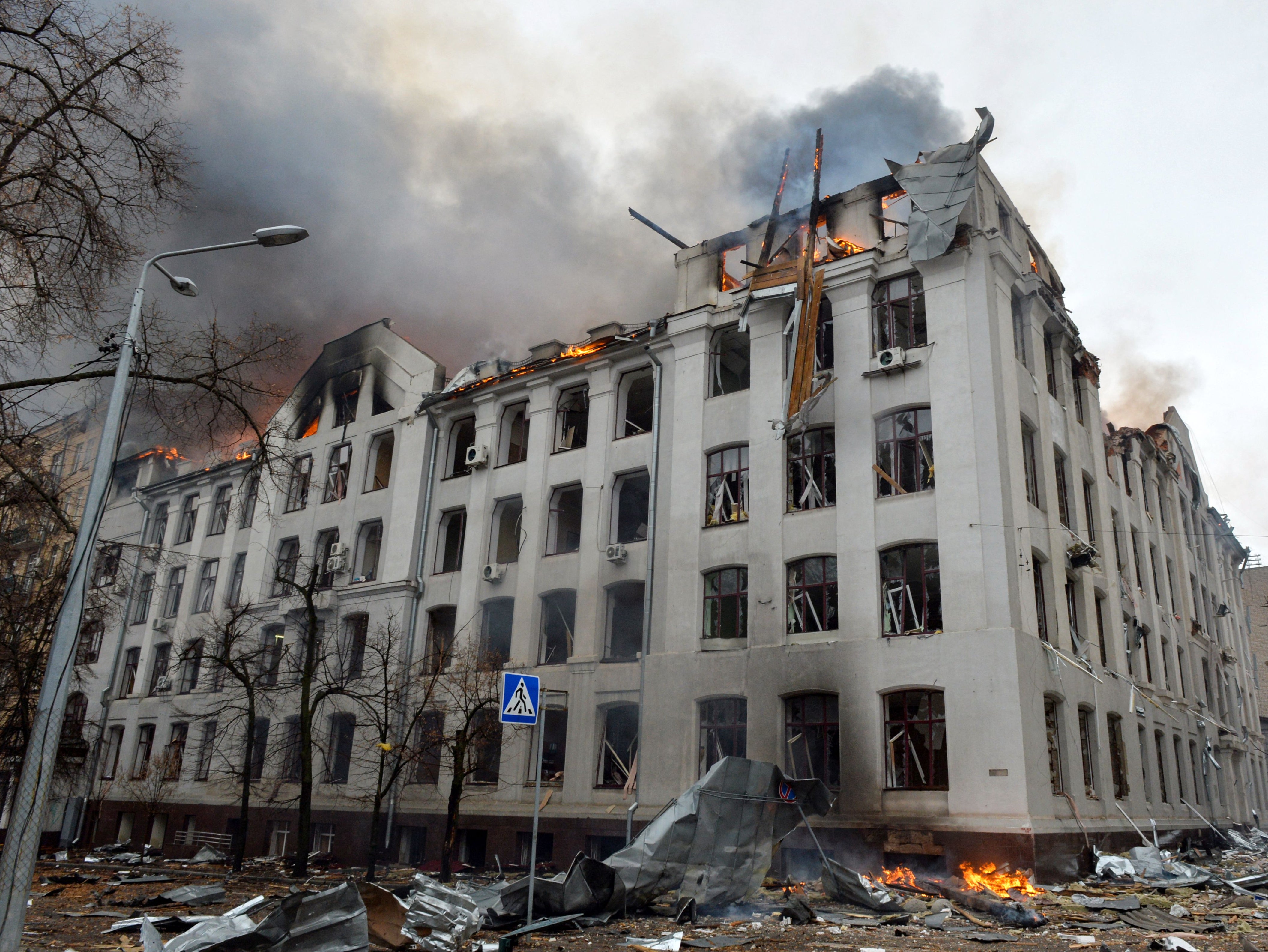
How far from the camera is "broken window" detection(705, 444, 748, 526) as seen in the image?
24.7 m

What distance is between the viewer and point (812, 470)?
23719 mm

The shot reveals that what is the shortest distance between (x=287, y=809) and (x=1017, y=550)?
22.9 m

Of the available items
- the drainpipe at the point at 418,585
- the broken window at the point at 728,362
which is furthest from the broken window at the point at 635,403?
the drainpipe at the point at 418,585

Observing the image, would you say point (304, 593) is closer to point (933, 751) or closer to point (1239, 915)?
point (933, 751)

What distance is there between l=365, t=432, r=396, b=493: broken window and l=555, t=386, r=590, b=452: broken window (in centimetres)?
691

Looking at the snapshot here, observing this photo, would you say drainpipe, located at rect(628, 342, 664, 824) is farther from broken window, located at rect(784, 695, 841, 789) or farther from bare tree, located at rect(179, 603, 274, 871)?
bare tree, located at rect(179, 603, 274, 871)

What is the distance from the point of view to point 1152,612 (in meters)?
30.3

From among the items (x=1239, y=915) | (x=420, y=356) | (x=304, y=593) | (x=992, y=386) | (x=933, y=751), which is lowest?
(x=1239, y=915)

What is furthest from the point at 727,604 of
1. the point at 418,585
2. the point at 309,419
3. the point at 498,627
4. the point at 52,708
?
the point at 309,419

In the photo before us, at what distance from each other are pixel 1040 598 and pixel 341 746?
21159 millimetres

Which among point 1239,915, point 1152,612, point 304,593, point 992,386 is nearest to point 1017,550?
point 992,386

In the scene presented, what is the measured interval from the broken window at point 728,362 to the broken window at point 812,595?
5.25m

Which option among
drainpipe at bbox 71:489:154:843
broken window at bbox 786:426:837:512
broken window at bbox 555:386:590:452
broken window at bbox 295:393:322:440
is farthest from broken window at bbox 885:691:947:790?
drainpipe at bbox 71:489:154:843

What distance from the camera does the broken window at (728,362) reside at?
2655cm
